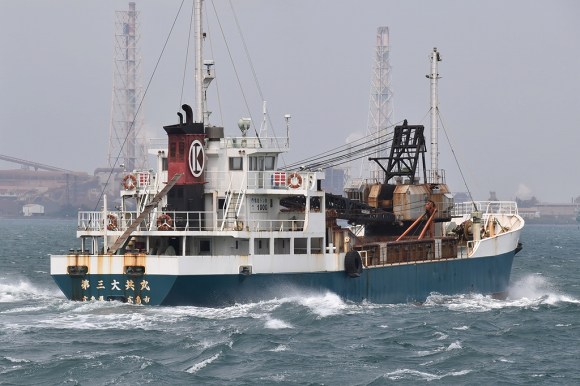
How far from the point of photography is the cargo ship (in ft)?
148

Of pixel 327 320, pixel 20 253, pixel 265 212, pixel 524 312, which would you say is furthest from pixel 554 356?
pixel 20 253

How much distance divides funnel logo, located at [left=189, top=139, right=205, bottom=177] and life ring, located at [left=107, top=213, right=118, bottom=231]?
369 centimetres

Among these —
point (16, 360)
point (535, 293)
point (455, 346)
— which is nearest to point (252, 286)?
point (455, 346)

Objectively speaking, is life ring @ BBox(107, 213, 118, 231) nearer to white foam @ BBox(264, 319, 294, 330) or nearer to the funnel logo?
the funnel logo

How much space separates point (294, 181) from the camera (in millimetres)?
48250

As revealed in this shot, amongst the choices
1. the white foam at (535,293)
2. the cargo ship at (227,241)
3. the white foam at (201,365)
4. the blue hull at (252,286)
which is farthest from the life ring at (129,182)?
the white foam at (535,293)

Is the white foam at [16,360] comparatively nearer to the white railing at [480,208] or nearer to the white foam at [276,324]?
the white foam at [276,324]

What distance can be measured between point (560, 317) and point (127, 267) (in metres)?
16.2

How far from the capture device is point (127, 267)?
44.9m

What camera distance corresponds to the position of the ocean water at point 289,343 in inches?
1328

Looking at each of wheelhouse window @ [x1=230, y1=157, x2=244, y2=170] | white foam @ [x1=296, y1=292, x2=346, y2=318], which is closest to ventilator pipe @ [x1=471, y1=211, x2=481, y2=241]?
white foam @ [x1=296, y1=292, x2=346, y2=318]

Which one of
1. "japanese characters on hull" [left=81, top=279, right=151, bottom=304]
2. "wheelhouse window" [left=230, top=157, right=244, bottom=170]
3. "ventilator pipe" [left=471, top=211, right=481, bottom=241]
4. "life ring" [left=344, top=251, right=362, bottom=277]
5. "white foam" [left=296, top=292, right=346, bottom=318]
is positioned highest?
"wheelhouse window" [left=230, top=157, right=244, bottom=170]

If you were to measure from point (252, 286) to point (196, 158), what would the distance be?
5614mm

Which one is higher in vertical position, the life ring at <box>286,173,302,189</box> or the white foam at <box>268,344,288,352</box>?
the life ring at <box>286,173,302,189</box>
